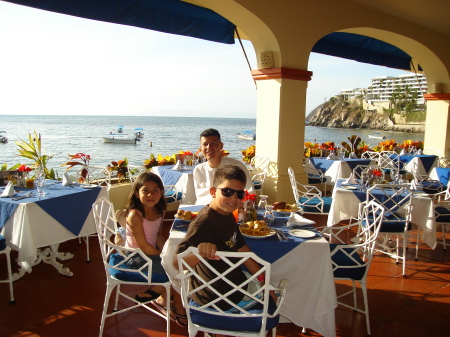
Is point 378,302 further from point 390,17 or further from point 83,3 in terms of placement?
point 390,17

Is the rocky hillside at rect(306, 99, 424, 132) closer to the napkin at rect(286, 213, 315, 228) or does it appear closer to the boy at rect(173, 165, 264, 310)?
the napkin at rect(286, 213, 315, 228)

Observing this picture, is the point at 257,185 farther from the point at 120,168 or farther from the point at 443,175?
the point at 443,175

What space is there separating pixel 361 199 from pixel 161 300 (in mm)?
2401

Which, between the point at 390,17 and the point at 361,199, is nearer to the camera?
the point at 361,199

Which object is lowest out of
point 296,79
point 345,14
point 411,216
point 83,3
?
point 411,216

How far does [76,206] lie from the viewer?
347 centimetres

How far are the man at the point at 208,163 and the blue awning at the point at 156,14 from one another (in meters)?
2.34

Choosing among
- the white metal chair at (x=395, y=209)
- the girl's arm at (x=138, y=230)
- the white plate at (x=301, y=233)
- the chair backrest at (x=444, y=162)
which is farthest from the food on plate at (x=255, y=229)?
the chair backrest at (x=444, y=162)

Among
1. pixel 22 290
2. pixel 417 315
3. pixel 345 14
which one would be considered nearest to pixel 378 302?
pixel 417 315

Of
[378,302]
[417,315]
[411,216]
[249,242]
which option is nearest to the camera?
[249,242]

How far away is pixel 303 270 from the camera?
232 centimetres

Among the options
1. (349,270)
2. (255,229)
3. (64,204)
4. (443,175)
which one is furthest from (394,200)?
(64,204)

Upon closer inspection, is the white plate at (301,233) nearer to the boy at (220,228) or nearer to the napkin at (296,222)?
the napkin at (296,222)

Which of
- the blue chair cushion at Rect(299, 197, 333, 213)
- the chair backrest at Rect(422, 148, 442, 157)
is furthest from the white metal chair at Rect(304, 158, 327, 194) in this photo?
the chair backrest at Rect(422, 148, 442, 157)
